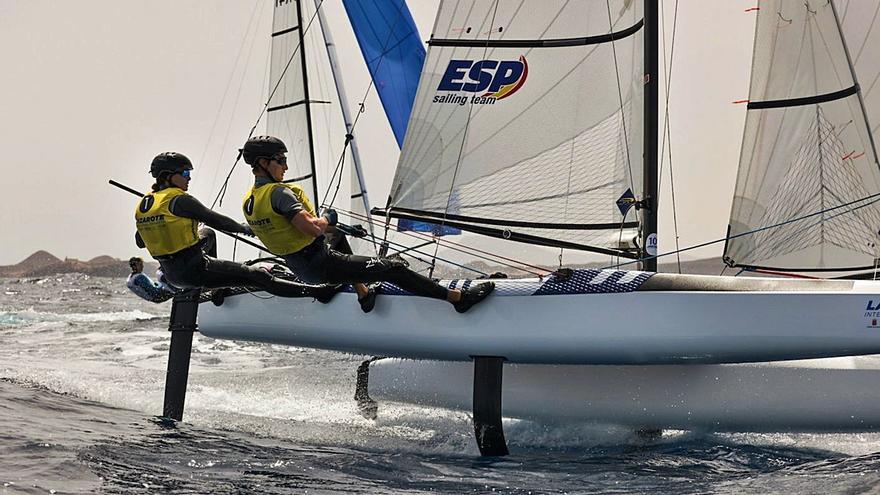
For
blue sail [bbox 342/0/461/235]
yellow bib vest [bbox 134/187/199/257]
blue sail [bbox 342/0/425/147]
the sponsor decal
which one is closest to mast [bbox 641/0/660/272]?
the sponsor decal

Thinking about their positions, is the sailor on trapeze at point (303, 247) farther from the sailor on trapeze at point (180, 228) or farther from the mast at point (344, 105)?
the mast at point (344, 105)

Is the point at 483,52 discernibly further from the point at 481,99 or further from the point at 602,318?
the point at 602,318

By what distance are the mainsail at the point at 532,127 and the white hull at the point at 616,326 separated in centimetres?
110

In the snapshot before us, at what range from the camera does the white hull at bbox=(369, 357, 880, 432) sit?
561 cm

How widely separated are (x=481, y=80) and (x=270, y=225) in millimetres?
2131

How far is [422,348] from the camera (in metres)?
6.05

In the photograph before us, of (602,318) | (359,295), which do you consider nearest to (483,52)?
(359,295)

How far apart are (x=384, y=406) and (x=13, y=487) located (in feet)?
12.0

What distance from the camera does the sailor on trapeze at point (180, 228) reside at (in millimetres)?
5789

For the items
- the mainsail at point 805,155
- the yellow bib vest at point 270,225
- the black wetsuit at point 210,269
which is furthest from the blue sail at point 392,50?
the yellow bib vest at point 270,225

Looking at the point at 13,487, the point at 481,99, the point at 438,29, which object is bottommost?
the point at 13,487

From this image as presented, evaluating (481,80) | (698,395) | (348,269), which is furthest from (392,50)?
(698,395)

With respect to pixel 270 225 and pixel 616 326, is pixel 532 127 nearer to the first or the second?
pixel 616 326

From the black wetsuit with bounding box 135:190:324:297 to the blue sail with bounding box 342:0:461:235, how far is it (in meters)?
5.02
